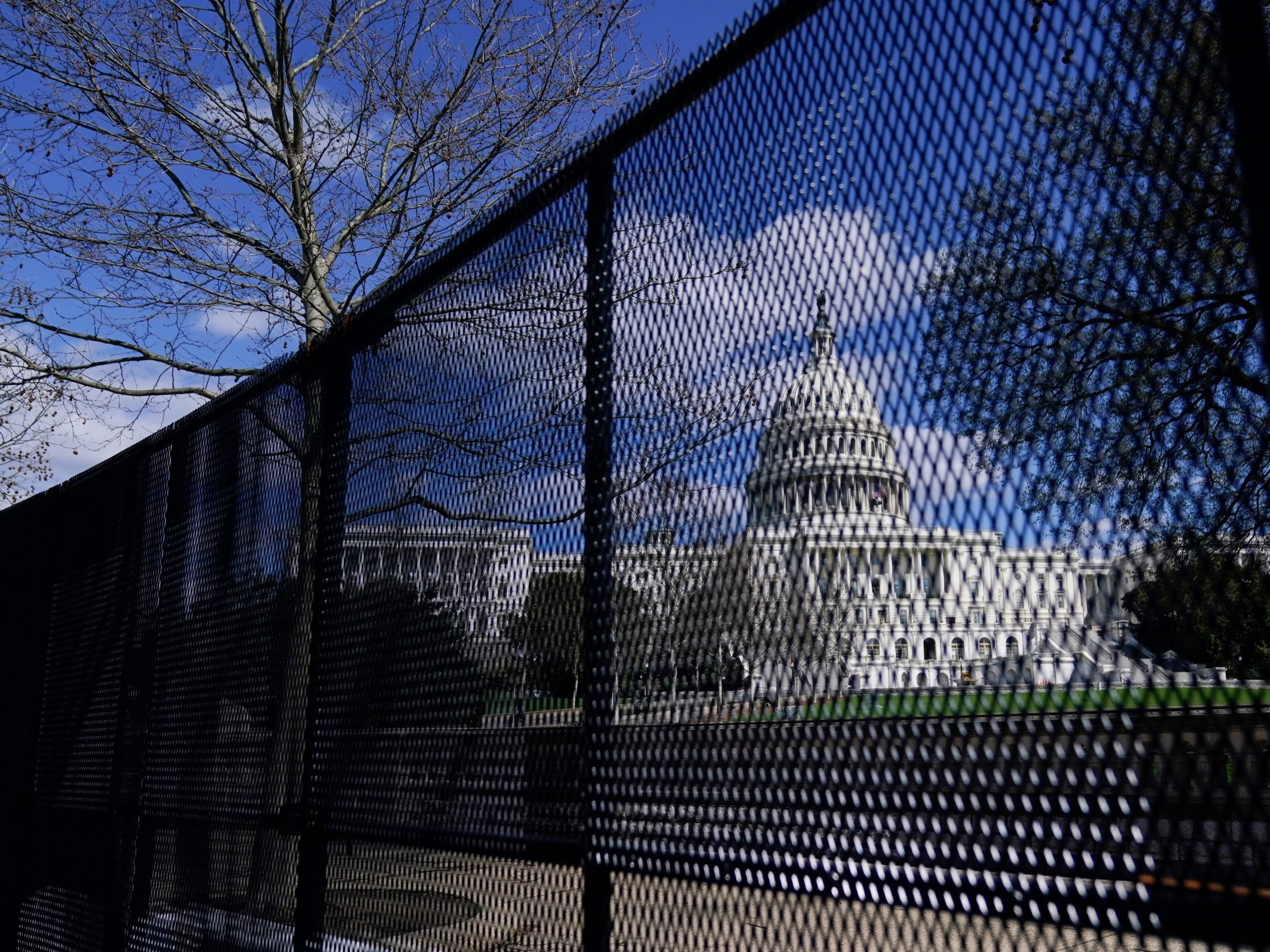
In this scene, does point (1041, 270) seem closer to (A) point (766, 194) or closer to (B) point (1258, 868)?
(A) point (766, 194)

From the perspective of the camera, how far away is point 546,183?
3006 millimetres

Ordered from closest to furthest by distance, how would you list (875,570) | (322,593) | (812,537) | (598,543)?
(875,570) → (812,537) → (598,543) → (322,593)

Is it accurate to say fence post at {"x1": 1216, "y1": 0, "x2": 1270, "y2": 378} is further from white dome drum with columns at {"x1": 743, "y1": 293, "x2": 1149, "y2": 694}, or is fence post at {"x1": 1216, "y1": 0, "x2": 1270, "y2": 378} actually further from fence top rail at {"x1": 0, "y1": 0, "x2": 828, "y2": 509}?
fence top rail at {"x1": 0, "y1": 0, "x2": 828, "y2": 509}

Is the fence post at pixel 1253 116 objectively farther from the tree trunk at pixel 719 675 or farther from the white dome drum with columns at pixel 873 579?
the tree trunk at pixel 719 675

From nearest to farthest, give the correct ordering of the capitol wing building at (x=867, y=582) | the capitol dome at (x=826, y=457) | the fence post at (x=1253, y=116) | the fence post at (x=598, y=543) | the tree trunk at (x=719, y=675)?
1. the fence post at (x=1253, y=116)
2. the capitol wing building at (x=867, y=582)
3. the capitol dome at (x=826, y=457)
4. the tree trunk at (x=719, y=675)
5. the fence post at (x=598, y=543)

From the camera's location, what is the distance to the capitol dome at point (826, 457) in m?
1.90

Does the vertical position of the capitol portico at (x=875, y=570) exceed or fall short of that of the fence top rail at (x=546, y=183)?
it falls short

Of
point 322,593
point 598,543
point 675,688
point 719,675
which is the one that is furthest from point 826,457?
point 322,593

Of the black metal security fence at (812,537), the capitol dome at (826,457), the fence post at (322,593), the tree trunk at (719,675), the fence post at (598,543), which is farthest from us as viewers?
the fence post at (322,593)

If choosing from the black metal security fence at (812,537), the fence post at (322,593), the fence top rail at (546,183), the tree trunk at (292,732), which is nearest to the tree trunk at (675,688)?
the black metal security fence at (812,537)

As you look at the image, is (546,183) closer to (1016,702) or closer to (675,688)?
(675,688)

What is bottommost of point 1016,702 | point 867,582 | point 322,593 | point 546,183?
point 1016,702

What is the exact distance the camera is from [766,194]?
2.19 metres

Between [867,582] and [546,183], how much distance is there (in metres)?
1.59
